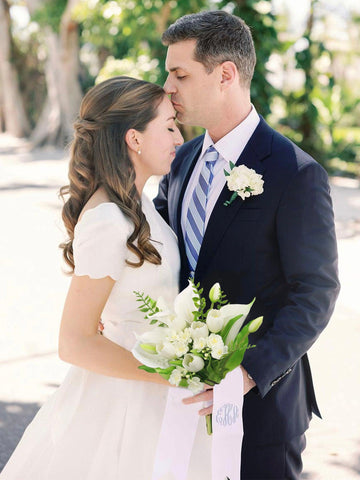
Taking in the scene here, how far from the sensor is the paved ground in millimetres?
4504

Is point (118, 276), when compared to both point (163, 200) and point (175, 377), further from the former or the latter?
point (163, 200)

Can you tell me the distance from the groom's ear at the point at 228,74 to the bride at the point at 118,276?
10.6 inches

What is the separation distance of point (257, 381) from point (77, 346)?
0.65 meters

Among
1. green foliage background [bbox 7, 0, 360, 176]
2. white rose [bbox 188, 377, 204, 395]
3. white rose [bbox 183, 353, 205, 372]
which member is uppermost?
white rose [bbox 183, 353, 205, 372]

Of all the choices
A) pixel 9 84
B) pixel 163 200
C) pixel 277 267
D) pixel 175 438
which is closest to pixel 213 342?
pixel 175 438

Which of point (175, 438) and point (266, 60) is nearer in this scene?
point (175, 438)

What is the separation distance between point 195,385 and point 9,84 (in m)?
38.2

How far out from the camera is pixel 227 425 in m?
2.21

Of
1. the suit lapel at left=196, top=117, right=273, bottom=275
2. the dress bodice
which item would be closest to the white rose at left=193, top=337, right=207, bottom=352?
the dress bodice

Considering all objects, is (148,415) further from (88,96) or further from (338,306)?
(338,306)

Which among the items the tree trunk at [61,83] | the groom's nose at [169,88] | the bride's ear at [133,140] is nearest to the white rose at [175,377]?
the bride's ear at [133,140]

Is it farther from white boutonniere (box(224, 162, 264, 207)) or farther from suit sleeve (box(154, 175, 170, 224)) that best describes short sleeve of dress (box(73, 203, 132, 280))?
suit sleeve (box(154, 175, 170, 224))

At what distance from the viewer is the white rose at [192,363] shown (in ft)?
6.83

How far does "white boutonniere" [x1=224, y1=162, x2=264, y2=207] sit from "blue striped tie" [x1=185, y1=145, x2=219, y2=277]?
291 millimetres
